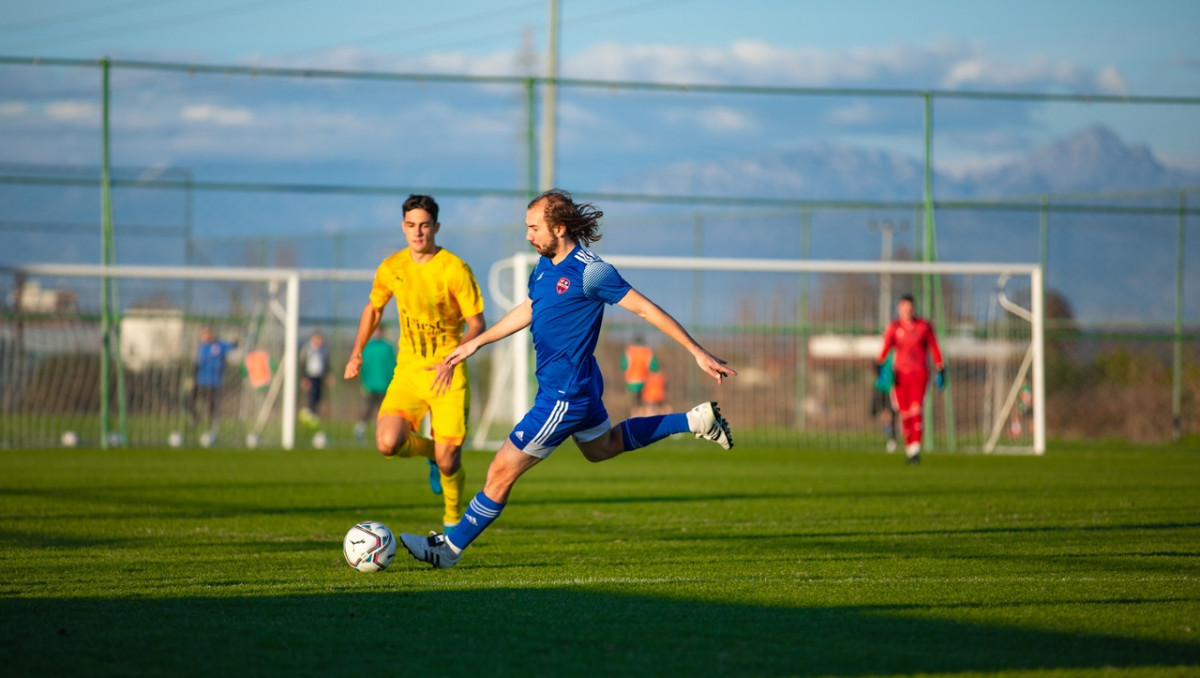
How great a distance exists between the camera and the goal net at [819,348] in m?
20.1

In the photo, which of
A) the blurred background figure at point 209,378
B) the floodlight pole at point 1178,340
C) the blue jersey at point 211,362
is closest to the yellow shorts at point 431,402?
the blurred background figure at point 209,378

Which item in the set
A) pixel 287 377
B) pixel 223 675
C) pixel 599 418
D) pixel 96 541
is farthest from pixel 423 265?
pixel 287 377

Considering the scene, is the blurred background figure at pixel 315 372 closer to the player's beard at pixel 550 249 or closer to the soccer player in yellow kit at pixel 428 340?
the soccer player in yellow kit at pixel 428 340

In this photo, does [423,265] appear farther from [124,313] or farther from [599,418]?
[124,313]

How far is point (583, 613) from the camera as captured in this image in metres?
5.52

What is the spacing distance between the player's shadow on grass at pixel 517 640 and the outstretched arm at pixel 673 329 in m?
1.24

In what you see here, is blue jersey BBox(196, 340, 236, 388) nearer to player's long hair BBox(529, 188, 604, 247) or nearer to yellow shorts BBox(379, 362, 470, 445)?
yellow shorts BBox(379, 362, 470, 445)

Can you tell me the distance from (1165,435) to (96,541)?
67.2ft

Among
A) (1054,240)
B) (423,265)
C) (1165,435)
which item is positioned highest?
(1054,240)

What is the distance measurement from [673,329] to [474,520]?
1.59m

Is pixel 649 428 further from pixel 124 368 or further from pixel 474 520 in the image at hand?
pixel 124 368

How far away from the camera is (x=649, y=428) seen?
7.21 m

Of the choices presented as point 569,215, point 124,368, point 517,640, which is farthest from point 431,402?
point 124,368

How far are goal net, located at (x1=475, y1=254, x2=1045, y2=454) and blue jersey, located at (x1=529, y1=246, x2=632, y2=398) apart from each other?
11794 mm
